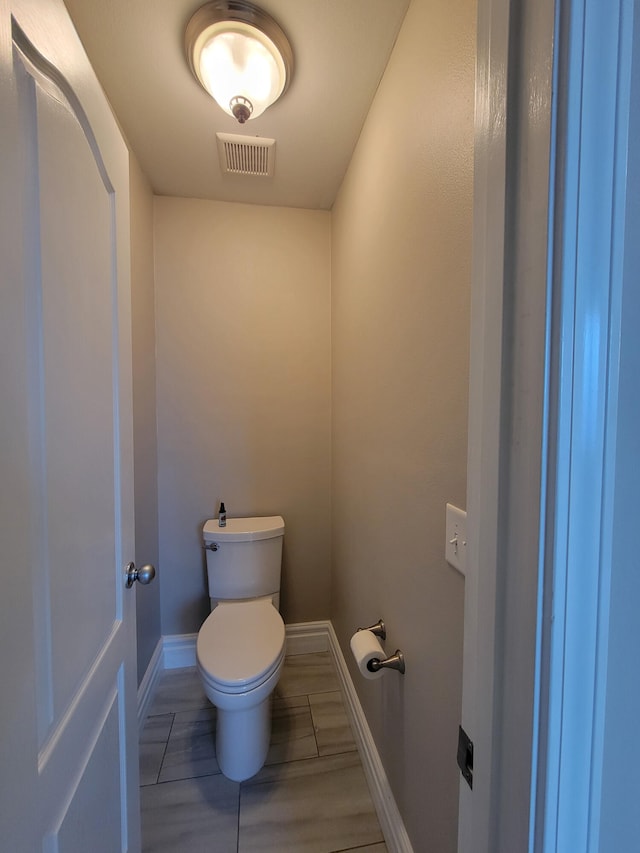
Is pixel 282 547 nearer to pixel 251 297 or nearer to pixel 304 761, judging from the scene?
pixel 304 761

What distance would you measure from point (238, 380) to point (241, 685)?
1.35 meters

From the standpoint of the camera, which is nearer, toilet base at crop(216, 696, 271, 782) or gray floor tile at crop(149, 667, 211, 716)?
toilet base at crop(216, 696, 271, 782)

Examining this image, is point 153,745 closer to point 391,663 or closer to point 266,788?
point 266,788

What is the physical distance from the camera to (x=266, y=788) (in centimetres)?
126

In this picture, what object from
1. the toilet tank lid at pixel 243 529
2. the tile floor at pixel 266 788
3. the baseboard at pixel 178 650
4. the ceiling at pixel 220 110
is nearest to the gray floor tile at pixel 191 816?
the tile floor at pixel 266 788

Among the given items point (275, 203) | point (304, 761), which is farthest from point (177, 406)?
point (304, 761)

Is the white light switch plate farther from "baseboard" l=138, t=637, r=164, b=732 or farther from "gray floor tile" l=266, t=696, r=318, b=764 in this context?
"baseboard" l=138, t=637, r=164, b=732

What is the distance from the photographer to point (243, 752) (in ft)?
4.22

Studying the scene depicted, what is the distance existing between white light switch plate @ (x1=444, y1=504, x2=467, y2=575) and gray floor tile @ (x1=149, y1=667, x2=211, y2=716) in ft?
5.16

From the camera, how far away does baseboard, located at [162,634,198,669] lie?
186cm

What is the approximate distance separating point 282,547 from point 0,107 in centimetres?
186

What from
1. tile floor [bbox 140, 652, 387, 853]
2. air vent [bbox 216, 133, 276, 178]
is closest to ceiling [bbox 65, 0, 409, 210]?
air vent [bbox 216, 133, 276, 178]

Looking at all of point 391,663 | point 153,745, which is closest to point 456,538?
point 391,663

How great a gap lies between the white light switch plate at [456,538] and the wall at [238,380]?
129 centimetres
